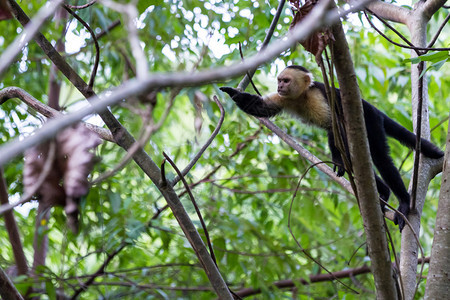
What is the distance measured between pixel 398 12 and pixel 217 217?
66.4 inches

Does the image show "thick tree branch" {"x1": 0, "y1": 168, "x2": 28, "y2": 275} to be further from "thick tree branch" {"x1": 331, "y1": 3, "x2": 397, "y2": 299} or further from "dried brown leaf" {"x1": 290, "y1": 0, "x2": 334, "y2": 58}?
"thick tree branch" {"x1": 331, "y1": 3, "x2": 397, "y2": 299}

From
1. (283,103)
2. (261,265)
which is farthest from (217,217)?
(283,103)

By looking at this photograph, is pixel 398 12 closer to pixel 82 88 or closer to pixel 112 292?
pixel 82 88

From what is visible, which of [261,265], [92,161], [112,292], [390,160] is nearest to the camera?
[92,161]

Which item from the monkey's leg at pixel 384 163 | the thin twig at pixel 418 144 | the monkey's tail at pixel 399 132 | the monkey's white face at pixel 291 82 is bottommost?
the thin twig at pixel 418 144

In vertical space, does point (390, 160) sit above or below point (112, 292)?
above

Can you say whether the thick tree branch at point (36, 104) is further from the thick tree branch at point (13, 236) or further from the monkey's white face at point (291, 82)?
the monkey's white face at point (291, 82)

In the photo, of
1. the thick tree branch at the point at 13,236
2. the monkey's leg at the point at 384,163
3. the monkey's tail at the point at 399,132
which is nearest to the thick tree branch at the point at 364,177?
the monkey's leg at the point at 384,163

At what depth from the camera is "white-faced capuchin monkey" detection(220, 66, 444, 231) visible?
286 cm

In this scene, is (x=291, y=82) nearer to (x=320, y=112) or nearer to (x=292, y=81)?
(x=292, y=81)

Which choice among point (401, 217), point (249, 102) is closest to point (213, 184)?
point (249, 102)

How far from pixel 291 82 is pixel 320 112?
27cm

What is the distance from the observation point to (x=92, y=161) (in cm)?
127

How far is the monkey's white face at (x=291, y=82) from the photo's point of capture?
314cm
